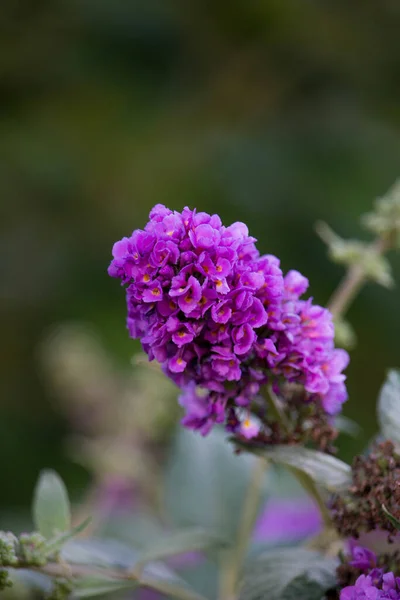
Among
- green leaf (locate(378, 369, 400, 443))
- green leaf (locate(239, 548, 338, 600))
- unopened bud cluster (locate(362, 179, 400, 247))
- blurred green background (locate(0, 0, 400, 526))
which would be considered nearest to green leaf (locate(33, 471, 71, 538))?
green leaf (locate(239, 548, 338, 600))

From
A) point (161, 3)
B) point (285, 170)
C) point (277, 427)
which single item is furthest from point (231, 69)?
point (277, 427)

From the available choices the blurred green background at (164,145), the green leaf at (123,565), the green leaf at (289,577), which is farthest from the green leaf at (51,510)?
the blurred green background at (164,145)

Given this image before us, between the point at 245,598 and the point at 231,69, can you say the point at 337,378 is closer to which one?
the point at 245,598

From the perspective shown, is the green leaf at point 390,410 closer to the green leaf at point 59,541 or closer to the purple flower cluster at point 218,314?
the purple flower cluster at point 218,314

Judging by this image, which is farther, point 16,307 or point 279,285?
point 16,307

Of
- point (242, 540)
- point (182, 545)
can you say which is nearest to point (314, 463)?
point (182, 545)

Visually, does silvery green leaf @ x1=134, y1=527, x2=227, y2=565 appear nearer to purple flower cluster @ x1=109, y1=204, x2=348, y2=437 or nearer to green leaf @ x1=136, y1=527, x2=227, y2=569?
green leaf @ x1=136, y1=527, x2=227, y2=569
